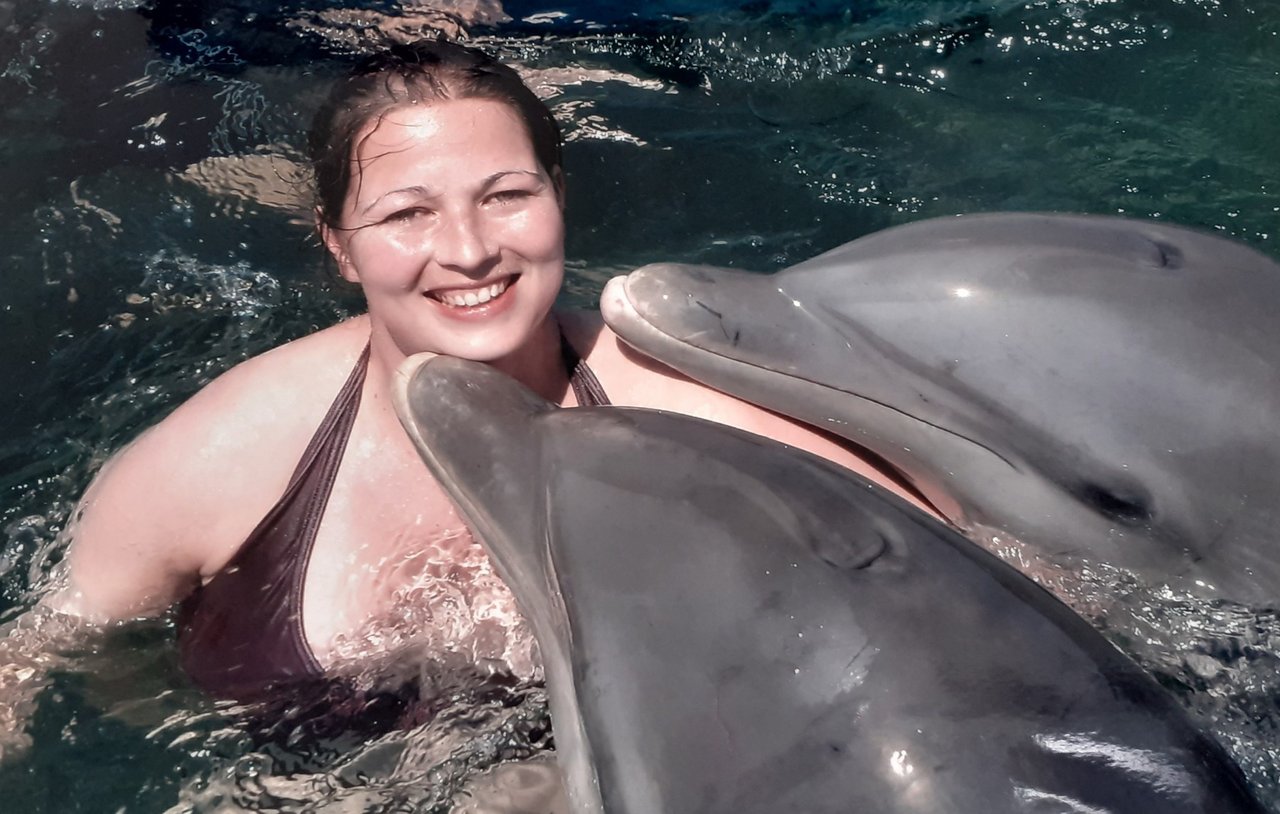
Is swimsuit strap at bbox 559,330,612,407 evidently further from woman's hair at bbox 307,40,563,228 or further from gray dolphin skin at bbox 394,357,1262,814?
gray dolphin skin at bbox 394,357,1262,814

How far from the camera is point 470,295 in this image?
12.4 ft

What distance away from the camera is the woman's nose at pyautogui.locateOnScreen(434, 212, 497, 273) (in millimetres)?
3668

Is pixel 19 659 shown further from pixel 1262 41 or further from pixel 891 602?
pixel 1262 41

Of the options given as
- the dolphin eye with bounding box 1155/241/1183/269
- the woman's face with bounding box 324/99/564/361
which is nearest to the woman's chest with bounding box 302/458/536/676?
the woman's face with bounding box 324/99/564/361

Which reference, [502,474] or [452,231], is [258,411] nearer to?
[452,231]

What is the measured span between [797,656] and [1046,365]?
1455mm

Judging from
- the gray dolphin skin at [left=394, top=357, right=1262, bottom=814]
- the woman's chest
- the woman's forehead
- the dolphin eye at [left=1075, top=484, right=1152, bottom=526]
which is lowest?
the woman's chest

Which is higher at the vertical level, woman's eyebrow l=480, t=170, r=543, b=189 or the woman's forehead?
the woman's forehead

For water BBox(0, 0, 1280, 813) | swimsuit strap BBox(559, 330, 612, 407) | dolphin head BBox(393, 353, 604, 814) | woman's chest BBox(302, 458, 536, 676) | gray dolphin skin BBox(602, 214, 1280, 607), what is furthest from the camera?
Result: water BBox(0, 0, 1280, 813)

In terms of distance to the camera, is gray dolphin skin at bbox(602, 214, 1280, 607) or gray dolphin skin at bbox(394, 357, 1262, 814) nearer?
gray dolphin skin at bbox(394, 357, 1262, 814)

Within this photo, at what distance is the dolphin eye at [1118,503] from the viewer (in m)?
3.68

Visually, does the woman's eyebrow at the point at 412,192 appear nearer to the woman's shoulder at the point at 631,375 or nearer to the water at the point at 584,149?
the woman's shoulder at the point at 631,375

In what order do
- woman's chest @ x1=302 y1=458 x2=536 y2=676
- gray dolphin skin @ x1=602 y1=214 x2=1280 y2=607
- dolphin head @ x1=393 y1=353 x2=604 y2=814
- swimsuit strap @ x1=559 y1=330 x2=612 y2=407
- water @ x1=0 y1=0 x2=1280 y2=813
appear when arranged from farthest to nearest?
water @ x1=0 y1=0 x2=1280 y2=813 → swimsuit strap @ x1=559 y1=330 x2=612 y2=407 → woman's chest @ x1=302 y1=458 x2=536 y2=676 → gray dolphin skin @ x1=602 y1=214 x2=1280 y2=607 → dolphin head @ x1=393 y1=353 x2=604 y2=814

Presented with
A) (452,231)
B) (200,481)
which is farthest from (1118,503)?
(200,481)
